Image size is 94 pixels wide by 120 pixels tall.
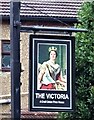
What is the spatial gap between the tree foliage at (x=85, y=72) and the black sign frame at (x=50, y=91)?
3.88 metres

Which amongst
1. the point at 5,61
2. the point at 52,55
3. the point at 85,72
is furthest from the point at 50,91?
the point at 5,61

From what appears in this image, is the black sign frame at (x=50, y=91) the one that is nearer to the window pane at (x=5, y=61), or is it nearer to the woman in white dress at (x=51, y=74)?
the woman in white dress at (x=51, y=74)

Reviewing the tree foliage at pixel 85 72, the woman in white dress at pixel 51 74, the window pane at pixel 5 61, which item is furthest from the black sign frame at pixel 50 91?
the window pane at pixel 5 61

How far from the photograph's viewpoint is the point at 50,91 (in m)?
9.61

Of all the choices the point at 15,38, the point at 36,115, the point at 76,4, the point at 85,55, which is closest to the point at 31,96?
the point at 15,38

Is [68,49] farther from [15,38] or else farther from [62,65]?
[15,38]

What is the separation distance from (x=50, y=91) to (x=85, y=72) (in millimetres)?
4573

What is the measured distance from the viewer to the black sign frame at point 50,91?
31.5ft

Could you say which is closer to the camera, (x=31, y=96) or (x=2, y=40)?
(x=31, y=96)

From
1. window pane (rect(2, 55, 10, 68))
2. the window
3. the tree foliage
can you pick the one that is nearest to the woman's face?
the tree foliage

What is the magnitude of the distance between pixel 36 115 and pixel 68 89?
12871 millimetres

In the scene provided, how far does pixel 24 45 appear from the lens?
23.0 meters

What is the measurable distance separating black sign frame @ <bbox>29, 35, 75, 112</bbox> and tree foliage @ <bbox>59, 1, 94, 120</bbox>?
12.7ft

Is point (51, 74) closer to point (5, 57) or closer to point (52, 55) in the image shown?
point (52, 55)
